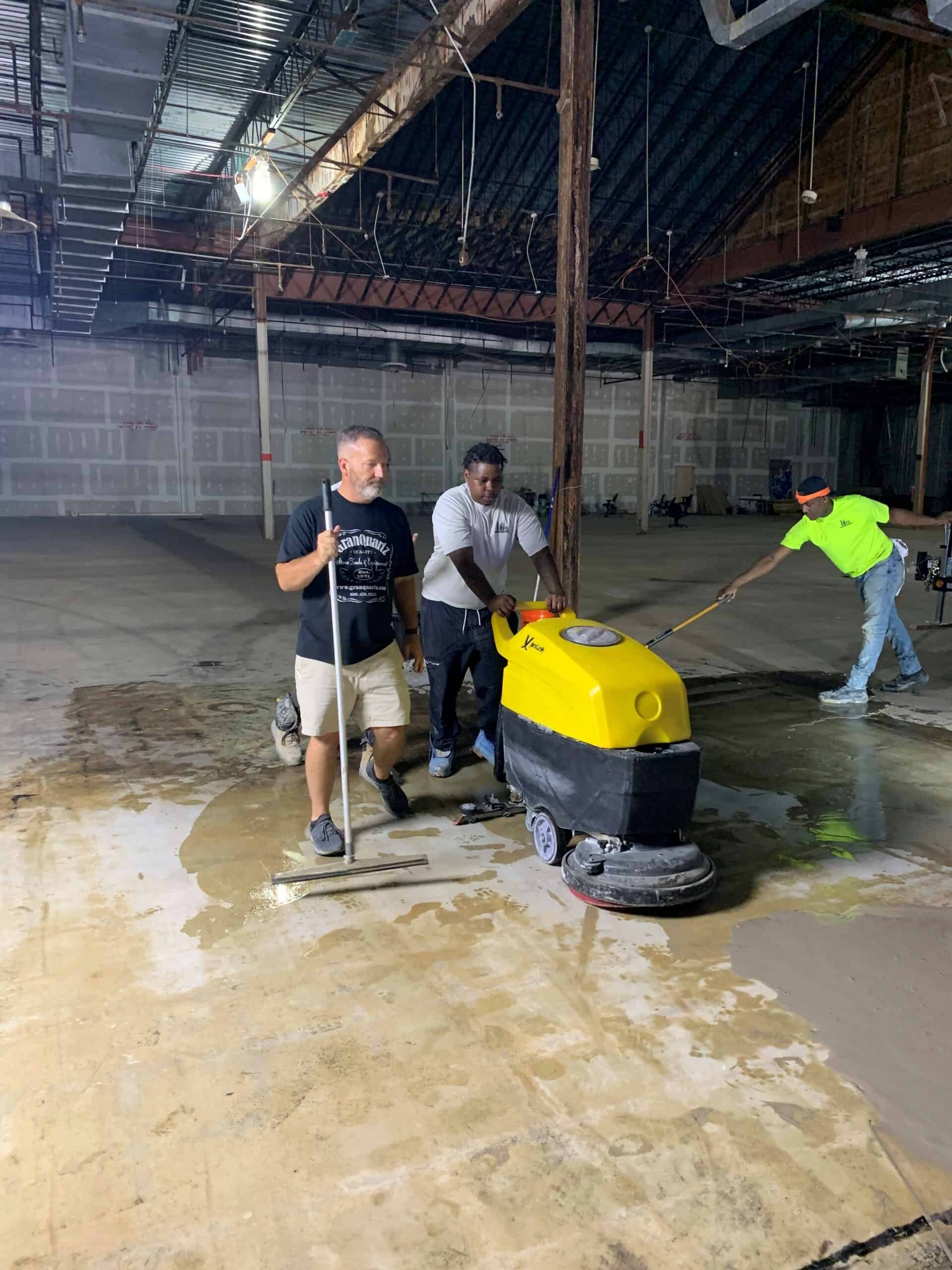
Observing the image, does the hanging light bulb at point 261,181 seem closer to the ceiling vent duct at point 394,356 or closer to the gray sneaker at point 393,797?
the ceiling vent duct at point 394,356

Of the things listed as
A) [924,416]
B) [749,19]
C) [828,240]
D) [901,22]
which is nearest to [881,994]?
[749,19]

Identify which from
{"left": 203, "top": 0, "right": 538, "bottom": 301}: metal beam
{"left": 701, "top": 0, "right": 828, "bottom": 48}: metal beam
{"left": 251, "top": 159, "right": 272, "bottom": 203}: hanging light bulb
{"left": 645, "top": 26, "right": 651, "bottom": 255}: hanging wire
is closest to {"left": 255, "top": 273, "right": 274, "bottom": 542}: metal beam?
{"left": 203, "top": 0, "right": 538, "bottom": 301}: metal beam

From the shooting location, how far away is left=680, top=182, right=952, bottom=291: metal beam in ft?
38.4

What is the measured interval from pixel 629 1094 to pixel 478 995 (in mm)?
476

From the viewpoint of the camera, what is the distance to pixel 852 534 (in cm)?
485

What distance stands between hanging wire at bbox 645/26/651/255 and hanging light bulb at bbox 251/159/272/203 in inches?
207

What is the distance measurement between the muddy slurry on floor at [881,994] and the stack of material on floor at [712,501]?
22047 millimetres

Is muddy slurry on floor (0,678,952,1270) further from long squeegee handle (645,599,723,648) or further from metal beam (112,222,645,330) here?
metal beam (112,222,645,330)

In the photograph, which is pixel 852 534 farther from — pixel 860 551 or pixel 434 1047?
pixel 434 1047

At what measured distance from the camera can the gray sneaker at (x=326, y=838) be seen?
2936 mm

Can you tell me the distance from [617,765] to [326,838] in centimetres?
111

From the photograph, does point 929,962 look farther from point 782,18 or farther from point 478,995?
point 782,18

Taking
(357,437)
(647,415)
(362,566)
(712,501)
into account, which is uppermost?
(647,415)

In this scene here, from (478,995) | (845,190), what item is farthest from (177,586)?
(845,190)
